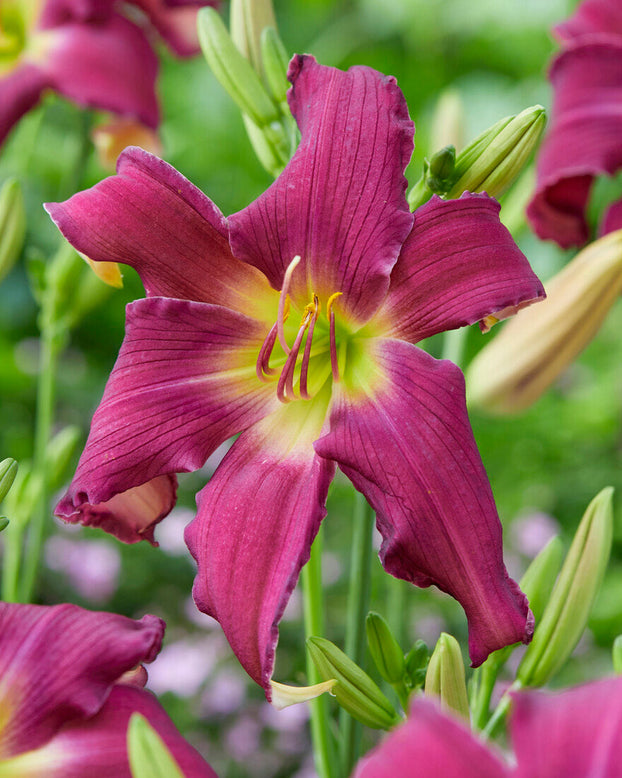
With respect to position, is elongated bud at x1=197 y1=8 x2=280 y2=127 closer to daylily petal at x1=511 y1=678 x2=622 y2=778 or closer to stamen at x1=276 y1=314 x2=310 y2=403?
stamen at x1=276 y1=314 x2=310 y2=403

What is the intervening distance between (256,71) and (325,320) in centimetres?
13

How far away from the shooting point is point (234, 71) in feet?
1.35

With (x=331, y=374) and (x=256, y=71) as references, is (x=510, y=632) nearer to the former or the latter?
(x=331, y=374)

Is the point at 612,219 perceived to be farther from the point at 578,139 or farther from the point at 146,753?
the point at 146,753

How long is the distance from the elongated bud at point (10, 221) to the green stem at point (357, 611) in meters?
0.24

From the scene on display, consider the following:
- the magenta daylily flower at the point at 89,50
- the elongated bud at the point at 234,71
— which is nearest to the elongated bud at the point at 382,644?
the elongated bud at the point at 234,71

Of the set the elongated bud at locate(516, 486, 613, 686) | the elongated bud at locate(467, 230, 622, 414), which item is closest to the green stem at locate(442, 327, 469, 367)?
the elongated bud at locate(467, 230, 622, 414)

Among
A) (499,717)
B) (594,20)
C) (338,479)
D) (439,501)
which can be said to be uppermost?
(594,20)

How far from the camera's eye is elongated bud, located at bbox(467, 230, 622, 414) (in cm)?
43

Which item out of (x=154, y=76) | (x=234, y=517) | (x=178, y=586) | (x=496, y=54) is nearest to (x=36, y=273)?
(x=154, y=76)

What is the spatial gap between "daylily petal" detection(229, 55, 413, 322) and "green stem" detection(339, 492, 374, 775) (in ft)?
0.34

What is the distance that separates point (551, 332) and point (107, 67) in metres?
0.35

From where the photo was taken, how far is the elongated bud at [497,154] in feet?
1.16

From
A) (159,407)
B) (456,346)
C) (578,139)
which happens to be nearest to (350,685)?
(159,407)
